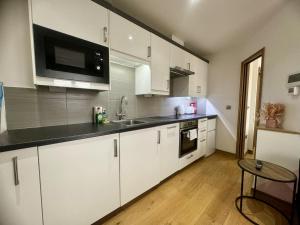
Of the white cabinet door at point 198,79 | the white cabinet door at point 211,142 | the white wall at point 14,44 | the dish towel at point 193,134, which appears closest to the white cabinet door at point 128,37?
the white wall at point 14,44

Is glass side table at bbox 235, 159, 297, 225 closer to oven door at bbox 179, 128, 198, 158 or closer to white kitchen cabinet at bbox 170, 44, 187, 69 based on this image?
oven door at bbox 179, 128, 198, 158

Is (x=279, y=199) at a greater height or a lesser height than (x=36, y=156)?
lesser

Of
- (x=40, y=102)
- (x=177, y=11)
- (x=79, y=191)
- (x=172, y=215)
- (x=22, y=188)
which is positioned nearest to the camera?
(x=22, y=188)

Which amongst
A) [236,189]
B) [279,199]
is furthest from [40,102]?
[279,199]

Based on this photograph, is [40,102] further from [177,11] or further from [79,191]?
[177,11]

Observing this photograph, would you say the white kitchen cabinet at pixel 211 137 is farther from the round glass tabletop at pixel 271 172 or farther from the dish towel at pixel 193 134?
the round glass tabletop at pixel 271 172

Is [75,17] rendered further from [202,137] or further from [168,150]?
[202,137]

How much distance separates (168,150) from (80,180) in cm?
122

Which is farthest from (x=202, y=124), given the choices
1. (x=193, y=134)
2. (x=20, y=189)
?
(x=20, y=189)

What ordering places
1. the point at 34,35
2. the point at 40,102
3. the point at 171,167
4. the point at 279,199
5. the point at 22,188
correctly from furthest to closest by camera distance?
1. the point at 171,167
2. the point at 279,199
3. the point at 40,102
4. the point at 34,35
5. the point at 22,188

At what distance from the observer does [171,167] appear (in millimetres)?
2141

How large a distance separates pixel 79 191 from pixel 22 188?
0.39 meters

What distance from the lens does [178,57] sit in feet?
8.13

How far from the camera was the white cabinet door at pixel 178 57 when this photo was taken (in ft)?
7.78
